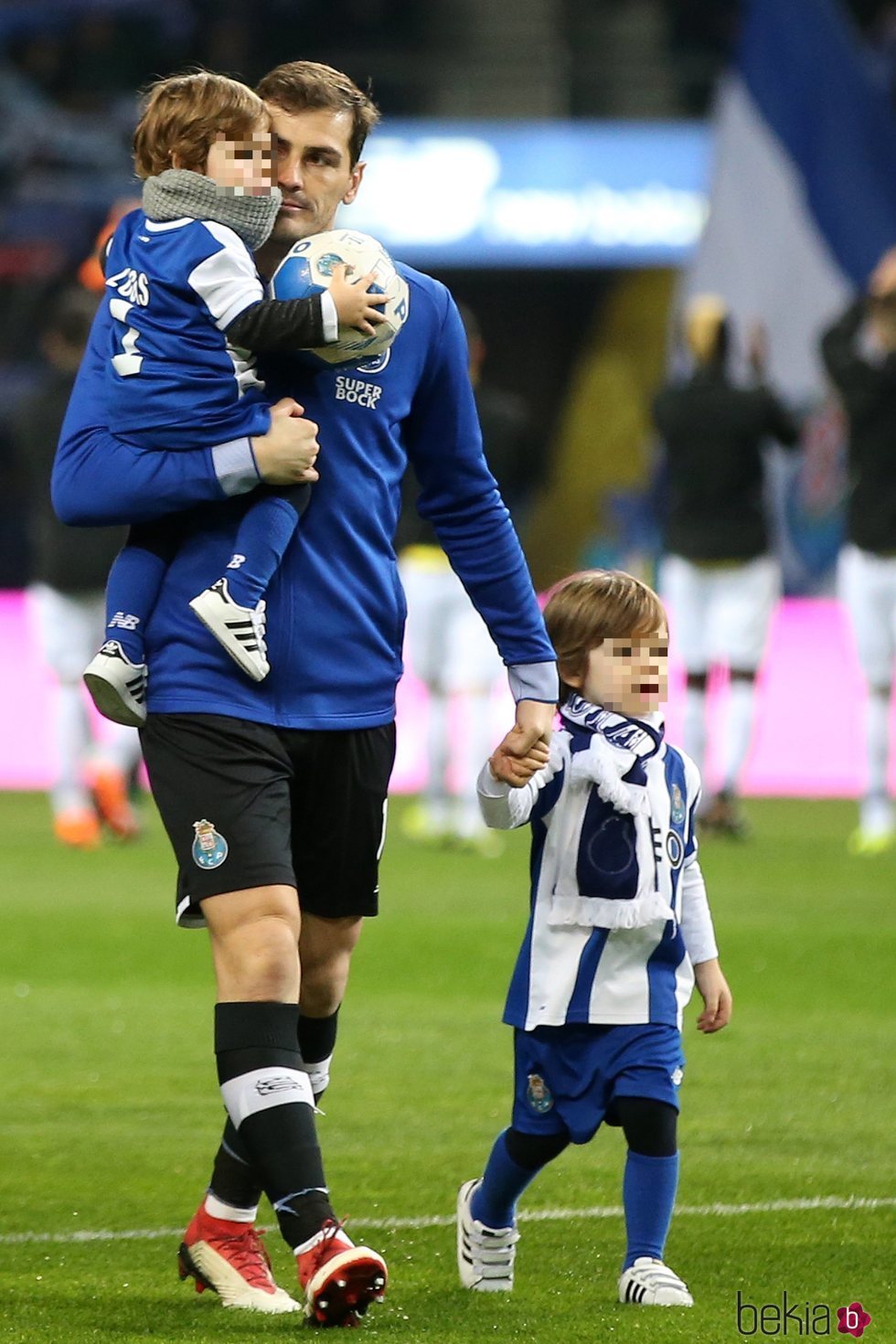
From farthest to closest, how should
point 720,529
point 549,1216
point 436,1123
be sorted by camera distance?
point 720,529, point 436,1123, point 549,1216

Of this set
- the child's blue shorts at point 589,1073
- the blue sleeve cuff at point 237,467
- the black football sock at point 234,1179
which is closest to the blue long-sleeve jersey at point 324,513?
the blue sleeve cuff at point 237,467

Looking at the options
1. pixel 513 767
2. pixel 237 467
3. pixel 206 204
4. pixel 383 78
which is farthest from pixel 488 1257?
pixel 383 78

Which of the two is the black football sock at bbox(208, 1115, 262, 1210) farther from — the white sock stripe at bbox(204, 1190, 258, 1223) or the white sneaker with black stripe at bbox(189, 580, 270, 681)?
the white sneaker with black stripe at bbox(189, 580, 270, 681)

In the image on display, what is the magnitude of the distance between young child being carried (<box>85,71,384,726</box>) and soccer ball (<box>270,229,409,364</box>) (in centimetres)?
3

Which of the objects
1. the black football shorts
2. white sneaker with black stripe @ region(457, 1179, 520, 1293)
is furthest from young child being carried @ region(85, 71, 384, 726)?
white sneaker with black stripe @ region(457, 1179, 520, 1293)

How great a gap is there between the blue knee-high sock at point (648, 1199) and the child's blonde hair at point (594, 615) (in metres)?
0.86

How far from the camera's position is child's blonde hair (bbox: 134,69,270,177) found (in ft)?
13.1

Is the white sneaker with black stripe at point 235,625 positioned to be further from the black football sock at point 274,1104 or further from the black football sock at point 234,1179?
the black football sock at point 234,1179

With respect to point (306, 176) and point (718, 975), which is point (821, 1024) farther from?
point (306, 176)

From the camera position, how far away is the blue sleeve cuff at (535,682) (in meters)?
4.27

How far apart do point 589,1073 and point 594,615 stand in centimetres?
81

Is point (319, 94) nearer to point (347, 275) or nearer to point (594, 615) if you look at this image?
point (347, 275)

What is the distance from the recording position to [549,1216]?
5008mm

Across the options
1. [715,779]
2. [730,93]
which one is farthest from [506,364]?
[715,779]
